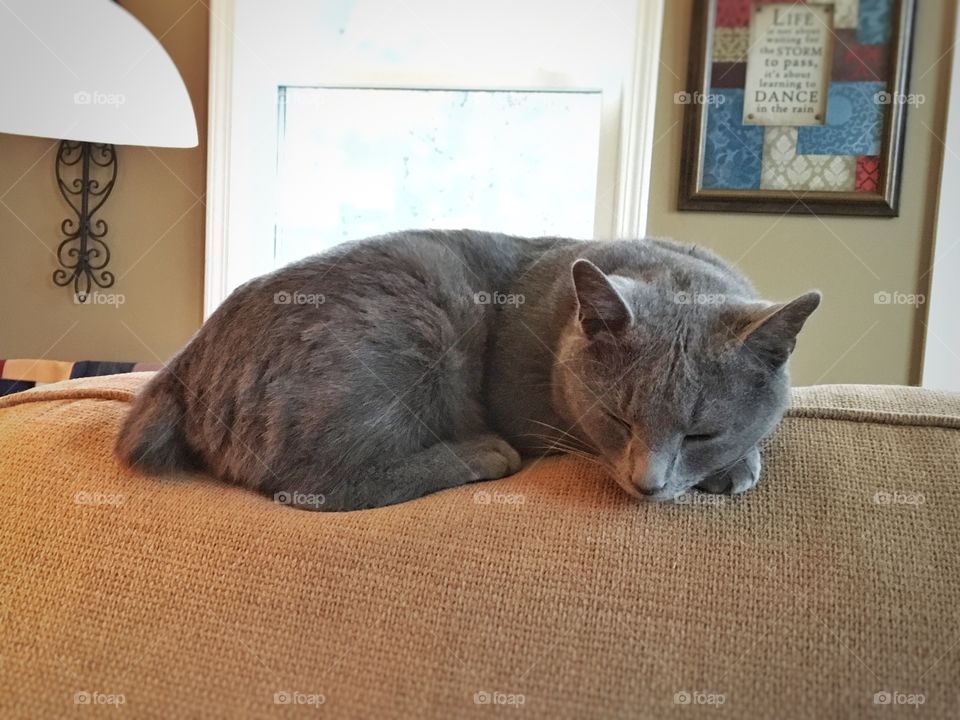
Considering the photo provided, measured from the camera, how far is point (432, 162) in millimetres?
2479

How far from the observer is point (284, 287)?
1.05 m

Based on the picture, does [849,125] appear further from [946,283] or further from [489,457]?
[489,457]

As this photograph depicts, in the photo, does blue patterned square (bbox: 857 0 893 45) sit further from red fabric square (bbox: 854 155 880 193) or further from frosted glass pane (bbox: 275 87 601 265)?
frosted glass pane (bbox: 275 87 601 265)

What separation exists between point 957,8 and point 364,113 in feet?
5.50

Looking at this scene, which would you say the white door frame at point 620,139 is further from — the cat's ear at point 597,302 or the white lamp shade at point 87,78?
the cat's ear at point 597,302

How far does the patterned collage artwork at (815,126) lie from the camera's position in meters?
2.02

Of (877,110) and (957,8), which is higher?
(957,8)

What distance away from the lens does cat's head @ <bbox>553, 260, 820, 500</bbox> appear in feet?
2.99

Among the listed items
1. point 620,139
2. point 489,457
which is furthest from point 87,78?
point 489,457

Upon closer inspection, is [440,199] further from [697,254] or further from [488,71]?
[697,254]

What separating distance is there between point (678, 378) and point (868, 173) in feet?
4.80

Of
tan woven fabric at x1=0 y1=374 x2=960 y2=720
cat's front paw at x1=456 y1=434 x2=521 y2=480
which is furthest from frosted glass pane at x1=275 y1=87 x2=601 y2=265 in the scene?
tan woven fabric at x1=0 y1=374 x2=960 y2=720

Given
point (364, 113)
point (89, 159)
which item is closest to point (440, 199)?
point (364, 113)

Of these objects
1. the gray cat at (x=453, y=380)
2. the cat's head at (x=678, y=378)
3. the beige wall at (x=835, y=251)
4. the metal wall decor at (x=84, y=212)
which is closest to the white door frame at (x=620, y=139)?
the beige wall at (x=835, y=251)
